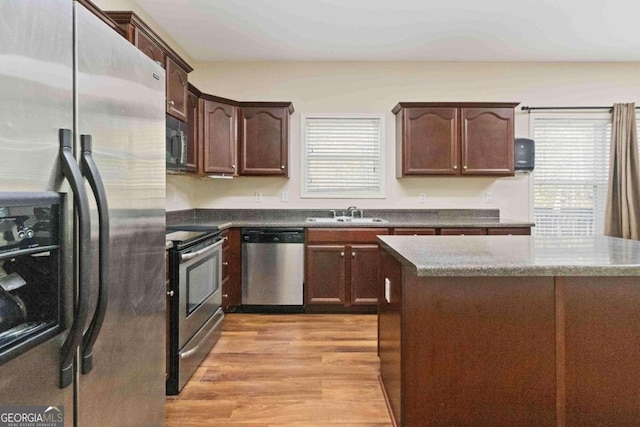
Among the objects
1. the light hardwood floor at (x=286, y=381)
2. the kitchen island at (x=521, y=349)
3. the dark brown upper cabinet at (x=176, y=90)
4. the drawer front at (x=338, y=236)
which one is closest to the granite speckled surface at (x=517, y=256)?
the kitchen island at (x=521, y=349)

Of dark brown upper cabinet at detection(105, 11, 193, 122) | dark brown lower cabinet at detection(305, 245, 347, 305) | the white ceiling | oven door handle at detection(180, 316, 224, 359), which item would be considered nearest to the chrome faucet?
dark brown lower cabinet at detection(305, 245, 347, 305)

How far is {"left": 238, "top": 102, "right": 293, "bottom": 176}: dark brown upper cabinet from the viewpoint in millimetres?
3881

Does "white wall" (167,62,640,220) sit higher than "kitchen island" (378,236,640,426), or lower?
higher

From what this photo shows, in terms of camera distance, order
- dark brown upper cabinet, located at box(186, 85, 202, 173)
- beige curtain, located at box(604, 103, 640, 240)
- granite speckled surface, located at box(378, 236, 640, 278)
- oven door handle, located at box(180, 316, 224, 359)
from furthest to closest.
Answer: beige curtain, located at box(604, 103, 640, 240) → dark brown upper cabinet, located at box(186, 85, 202, 173) → oven door handle, located at box(180, 316, 224, 359) → granite speckled surface, located at box(378, 236, 640, 278)

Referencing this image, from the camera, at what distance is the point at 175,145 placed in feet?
8.92

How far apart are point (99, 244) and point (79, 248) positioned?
3.4 inches

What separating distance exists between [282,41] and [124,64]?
2.79 m

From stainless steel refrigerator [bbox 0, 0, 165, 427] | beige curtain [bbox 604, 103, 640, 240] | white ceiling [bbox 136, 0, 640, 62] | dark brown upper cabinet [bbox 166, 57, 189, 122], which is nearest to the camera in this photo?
stainless steel refrigerator [bbox 0, 0, 165, 427]

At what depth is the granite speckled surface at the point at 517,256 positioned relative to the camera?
1.40 m

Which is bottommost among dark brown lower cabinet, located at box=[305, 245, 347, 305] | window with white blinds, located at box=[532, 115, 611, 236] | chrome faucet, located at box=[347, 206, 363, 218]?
dark brown lower cabinet, located at box=[305, 245, 347, 305]

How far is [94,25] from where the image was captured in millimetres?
1048

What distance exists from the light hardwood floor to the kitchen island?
56 centimetres

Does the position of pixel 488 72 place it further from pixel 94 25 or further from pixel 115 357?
pixel 115 357

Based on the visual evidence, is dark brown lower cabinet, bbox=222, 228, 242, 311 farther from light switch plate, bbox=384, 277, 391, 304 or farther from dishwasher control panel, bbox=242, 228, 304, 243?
light switch plate, bbox=384, 277, 391, 304
